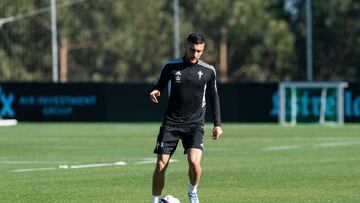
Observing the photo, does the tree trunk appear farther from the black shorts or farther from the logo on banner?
the black shorts

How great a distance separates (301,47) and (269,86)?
118ft

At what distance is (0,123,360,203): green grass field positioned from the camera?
16.2 m

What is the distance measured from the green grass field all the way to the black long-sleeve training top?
151 cm

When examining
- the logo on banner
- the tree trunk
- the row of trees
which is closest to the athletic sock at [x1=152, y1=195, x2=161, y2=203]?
the logo on banner

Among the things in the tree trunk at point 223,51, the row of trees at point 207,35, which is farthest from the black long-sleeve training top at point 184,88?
the tree trunk at point 223,51

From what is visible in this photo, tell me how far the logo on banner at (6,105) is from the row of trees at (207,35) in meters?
31.1

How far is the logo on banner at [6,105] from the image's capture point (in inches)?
1770

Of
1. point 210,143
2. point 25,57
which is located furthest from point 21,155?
point 25,57

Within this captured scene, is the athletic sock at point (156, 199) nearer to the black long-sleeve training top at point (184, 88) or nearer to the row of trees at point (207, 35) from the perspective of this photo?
the black long-sleeve training top at point (184, 88)

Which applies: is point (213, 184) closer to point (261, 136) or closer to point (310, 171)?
point (310, 171)

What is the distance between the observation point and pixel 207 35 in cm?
8188

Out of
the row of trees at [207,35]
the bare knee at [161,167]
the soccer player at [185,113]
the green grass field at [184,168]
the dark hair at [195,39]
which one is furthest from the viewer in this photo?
the row of trees at [207,35]

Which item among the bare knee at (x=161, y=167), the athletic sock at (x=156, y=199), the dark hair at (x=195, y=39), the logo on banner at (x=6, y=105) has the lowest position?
the logo on banner at (x=6, y=105)

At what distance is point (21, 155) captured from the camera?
25422 mm
